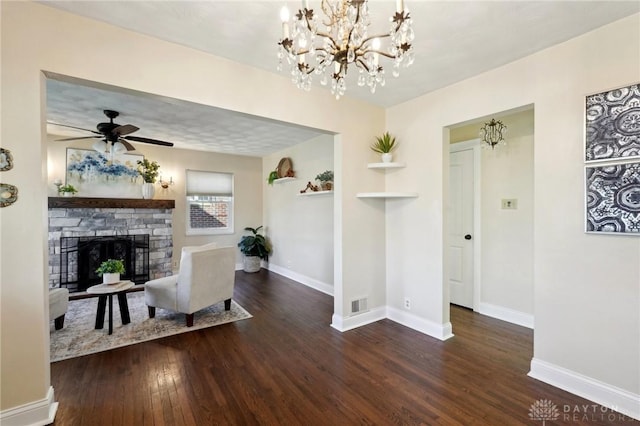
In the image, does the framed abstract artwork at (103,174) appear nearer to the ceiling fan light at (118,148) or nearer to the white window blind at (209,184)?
the white window blind at (209,184)

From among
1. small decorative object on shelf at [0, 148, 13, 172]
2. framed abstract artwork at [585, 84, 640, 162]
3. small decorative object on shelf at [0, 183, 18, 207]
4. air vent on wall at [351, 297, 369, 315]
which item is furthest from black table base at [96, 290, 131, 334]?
framed abstract artwork at [585, 84, 640, 162]

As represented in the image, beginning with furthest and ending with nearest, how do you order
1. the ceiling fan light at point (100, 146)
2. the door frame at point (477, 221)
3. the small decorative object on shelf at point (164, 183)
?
the small decorative object on shelf at point (164, 183)
the ceiling fan light at point (100, 146)
the door frame at point (477, 221)

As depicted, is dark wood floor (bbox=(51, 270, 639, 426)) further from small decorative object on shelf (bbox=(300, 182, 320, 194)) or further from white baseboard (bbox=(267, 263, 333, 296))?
small decorative object on shelf (bbox=(300, 182, 320, 194))

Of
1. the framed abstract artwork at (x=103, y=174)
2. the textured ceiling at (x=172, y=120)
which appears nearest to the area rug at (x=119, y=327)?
the framed abstract artwork at (x=103, y=174)

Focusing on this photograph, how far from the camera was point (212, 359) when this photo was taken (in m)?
2.55

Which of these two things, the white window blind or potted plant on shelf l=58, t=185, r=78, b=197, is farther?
the white window blind

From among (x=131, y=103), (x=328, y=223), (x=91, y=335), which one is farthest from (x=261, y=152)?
(x=91, y=335)

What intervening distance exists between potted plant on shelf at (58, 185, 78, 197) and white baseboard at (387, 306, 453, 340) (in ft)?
17.7

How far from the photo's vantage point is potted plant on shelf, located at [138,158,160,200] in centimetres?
517

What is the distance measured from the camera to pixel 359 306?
330 cm

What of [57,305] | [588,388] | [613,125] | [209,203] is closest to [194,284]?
[57,305]

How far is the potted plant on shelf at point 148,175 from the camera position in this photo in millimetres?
5172

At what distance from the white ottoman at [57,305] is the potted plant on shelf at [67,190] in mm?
2321

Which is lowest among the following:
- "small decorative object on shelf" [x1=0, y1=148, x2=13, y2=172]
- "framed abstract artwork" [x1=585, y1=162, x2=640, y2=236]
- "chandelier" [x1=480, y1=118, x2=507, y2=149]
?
"framed abstract artwork" [x1=585, y1=162, x2=640, y2=236]
